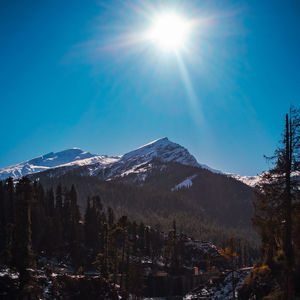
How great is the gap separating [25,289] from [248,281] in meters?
28.4

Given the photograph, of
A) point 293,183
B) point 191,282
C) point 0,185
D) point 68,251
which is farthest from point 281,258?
point 0,185

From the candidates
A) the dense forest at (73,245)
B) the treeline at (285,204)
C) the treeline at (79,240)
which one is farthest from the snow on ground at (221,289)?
the treeline at (285,204)

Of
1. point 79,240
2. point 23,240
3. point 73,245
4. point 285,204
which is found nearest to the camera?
point 285,204

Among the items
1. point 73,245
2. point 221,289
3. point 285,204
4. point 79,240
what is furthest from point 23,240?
point 79,240

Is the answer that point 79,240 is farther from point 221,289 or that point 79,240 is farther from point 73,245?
point 221,289

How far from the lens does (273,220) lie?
74.5 feet

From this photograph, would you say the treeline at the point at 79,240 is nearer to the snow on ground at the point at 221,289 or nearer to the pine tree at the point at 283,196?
the snow on ground at the point at 221,289

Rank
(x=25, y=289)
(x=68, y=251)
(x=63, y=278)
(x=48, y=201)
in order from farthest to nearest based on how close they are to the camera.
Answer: (x=48, y=201) → (x=68, y=251) → (x=63, y=278) → (x=25, y=289)

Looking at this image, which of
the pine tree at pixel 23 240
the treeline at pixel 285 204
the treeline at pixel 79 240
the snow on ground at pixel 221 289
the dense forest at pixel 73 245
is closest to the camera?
the treeline at pixel 285 204

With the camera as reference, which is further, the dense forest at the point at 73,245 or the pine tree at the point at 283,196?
the dense forest at the point at 73,245

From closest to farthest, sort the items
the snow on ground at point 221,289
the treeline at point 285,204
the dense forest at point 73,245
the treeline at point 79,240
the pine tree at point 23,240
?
the treeline at point 285,204 < the pine tree at point 23,240 < the dense forest at point 73,245 < the snow on ground at point 221,289 < the treeline at point 79,240

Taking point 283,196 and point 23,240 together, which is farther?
point 23,240

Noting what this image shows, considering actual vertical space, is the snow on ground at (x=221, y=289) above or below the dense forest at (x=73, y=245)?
below

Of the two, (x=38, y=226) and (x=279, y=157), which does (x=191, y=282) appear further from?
(x=279, y=157)
